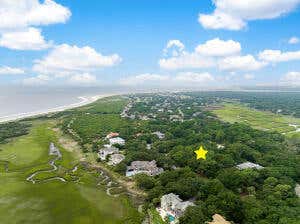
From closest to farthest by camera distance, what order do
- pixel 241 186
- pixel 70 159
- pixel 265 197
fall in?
pixel 265 197 < pixel 241 186 < pixel 70 159

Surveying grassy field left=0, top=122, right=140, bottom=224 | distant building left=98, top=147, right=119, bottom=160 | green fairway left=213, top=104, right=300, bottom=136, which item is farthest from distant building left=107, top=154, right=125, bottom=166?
green fairway left=213, top=104, right=300, bottom=136

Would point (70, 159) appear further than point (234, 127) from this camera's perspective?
No

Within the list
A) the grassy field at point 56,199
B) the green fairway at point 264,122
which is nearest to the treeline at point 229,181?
the grassy field at point 56,199

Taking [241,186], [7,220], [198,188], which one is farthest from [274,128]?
[7,220]

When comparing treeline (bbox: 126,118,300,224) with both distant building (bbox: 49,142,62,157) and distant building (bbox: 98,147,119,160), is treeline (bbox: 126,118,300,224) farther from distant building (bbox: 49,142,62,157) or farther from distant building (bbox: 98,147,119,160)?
distant building (bbox: 49,142,62,157)

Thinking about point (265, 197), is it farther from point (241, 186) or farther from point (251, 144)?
point (251, 144)

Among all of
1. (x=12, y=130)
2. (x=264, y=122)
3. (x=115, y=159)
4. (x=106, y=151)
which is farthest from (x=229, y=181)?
(x=264, y=122)

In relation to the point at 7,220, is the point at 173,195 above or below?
above

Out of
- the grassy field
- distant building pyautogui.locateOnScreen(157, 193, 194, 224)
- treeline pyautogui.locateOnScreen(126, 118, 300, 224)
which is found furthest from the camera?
the grassy field
